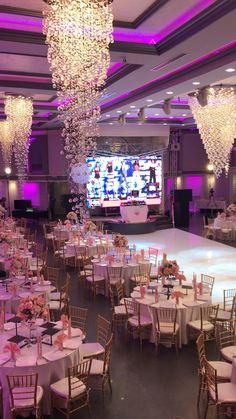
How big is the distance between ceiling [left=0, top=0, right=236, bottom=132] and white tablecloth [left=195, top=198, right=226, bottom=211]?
15054mm

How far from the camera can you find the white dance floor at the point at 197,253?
12142mm

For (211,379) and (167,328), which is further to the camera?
(167,328)

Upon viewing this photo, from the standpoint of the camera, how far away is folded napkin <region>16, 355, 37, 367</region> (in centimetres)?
588

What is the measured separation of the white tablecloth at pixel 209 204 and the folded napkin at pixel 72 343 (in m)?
20.4

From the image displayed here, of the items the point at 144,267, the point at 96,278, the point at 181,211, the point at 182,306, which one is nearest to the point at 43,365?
the point at 182,306

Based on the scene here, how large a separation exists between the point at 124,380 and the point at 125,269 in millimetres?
4499

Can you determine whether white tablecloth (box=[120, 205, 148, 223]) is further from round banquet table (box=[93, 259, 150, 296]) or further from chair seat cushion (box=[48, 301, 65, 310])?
chair seat cushion (box=[48, 301, 65, 310])

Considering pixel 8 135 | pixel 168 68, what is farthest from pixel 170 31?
pixel 8 135

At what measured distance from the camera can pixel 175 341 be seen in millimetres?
7777

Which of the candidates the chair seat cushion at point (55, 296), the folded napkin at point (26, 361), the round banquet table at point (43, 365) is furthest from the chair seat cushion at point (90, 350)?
the chair seat cushion at point (55, 296)

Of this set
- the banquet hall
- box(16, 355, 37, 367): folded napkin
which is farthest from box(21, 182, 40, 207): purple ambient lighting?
box(16, 355, 37, 367): folded napkin

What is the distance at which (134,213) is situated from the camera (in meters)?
20.6

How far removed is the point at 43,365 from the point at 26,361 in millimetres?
245

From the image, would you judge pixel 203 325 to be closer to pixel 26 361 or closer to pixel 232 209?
pixel 26 361
